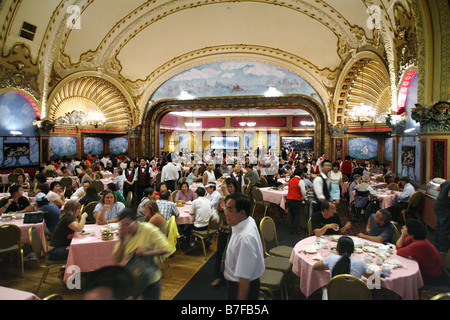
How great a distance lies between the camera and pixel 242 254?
1989mm

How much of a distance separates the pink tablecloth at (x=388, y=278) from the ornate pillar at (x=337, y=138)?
10.2m

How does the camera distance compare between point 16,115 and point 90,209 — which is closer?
point 90,209

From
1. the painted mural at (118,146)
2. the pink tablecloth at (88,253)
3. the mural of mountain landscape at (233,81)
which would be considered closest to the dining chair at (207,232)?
the pink tablecloth at (88,253)

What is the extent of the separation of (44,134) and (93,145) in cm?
385

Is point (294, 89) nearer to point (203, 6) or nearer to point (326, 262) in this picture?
point (203, 6)

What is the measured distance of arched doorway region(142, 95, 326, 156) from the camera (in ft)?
43.9

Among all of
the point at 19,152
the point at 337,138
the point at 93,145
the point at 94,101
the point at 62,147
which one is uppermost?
the point at 94,101

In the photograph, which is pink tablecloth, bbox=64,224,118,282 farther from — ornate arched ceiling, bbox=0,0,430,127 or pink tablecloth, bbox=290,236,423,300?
ornate arched ceiling, bbox=0,0,430,127

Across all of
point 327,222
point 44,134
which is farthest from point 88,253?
point 44,134

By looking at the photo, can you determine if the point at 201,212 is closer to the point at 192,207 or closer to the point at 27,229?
the point at 192,207

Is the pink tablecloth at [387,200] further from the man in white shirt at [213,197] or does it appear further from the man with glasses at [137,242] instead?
the man with glasses at [137,242]

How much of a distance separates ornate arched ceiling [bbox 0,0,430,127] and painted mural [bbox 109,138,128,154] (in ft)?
9.01

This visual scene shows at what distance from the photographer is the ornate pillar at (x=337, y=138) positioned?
12.8m
